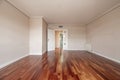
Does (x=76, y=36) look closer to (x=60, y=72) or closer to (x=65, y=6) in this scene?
(x=65, y=6)

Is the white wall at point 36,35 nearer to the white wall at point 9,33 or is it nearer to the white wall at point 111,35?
the white wall at point 9,33

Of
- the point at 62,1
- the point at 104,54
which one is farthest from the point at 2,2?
the point at 104,54

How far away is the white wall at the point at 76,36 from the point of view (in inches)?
384

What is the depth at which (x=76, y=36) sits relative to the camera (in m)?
9.77

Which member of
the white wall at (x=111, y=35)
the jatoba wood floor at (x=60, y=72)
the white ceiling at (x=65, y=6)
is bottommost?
the jatoba wood floor at (x=60, y=72)

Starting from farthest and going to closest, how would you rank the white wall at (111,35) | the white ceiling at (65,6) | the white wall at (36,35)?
1. the white wall at (36,35)
2. the white wall at (111,35)
3. the white ceiling at (65,6)

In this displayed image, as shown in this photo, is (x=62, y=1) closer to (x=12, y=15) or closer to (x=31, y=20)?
(x=12, y=15)

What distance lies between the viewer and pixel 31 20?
21.9ft

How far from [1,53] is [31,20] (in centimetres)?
359

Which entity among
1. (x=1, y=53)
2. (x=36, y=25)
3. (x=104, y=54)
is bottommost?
(x=104, y=54)

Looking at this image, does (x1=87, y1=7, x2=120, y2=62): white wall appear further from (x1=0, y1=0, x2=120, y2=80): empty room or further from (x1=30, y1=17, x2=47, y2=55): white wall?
(x1=30, y1=17, x2=47, y2=55): white wall

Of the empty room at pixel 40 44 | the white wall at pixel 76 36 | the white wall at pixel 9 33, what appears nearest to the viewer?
the empty room at pixel 40 44

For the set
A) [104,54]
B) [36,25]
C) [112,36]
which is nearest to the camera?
[112,36]

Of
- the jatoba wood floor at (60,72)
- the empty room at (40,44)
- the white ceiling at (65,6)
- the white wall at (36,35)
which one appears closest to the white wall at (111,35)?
the empty room at (40,44)
